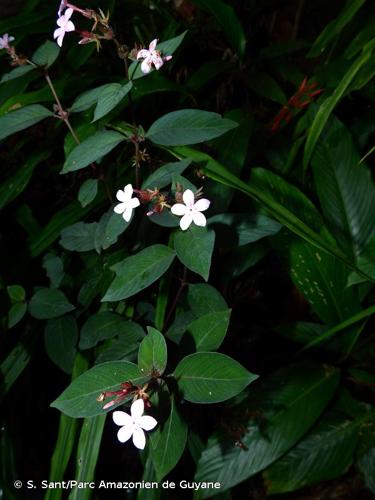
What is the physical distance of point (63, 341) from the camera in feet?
2.90

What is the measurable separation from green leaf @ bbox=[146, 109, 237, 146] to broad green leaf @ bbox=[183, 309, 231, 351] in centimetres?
23

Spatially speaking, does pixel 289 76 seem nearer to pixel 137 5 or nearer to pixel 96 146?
pixel 137 5

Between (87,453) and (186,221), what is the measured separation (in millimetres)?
459

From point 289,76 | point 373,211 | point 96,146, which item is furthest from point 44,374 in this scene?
point 289,76

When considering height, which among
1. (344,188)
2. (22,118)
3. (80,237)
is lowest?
(344,188)

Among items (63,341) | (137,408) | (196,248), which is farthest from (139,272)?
(63,341)

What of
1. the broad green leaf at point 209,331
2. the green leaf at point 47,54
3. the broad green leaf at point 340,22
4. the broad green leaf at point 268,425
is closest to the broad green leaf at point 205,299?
the broad green leaf at point 209,331

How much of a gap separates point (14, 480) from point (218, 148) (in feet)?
2.35

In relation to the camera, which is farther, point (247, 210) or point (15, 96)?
point (247, 210)

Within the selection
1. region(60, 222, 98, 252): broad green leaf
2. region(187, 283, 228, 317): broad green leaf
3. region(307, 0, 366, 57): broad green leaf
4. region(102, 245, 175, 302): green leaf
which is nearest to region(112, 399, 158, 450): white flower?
region(102, 245, 175, 302): green leaf

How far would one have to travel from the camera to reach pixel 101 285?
89cm

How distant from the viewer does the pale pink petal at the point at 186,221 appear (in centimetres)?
56

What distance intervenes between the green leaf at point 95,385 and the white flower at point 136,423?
57 millimetres

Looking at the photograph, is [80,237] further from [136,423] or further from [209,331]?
[136,423]
